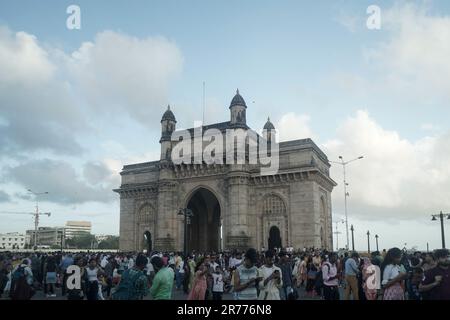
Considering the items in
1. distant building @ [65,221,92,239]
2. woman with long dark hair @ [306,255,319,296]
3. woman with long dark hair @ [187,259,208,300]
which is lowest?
woman with long dark hair @ [306,255,319,296]

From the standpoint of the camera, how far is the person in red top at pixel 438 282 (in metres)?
7.73

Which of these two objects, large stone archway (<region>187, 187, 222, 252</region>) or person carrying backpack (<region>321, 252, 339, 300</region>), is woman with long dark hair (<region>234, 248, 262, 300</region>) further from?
large stone archway (<region>187, 187, 222, 252</region>)

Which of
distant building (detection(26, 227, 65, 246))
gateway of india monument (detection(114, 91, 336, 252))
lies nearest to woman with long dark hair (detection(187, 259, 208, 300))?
gateway of india monument (detection(114, 91, 336, 252))

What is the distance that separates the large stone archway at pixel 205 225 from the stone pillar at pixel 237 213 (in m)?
9.57

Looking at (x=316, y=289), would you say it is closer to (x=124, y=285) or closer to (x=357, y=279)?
(x=357, y=279)

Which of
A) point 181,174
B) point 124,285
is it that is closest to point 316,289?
point 124,285

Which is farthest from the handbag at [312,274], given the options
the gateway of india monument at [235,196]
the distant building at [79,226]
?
the distant building at [79,226]

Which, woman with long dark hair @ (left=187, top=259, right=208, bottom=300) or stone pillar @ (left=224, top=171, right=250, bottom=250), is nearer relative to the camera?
woman with long dark hair @ (left=187, top=259, right=208, bottom=300)

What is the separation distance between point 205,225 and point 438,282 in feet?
139

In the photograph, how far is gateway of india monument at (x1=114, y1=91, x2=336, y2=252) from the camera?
3766 cm

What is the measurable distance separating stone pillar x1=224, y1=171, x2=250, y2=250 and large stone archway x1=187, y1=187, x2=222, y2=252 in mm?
9570

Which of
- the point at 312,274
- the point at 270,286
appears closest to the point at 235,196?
the point at 312,274

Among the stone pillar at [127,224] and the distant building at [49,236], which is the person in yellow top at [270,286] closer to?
the stone pillar at [127,224]
